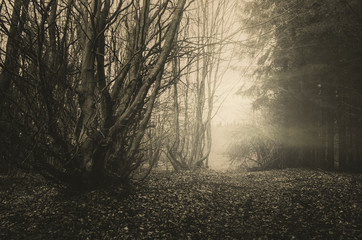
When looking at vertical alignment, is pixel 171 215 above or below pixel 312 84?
below

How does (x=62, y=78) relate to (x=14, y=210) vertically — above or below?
above

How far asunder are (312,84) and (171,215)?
892cm

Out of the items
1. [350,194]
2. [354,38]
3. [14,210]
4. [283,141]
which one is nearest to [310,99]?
[283,141]

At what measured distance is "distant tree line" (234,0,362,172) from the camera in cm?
827

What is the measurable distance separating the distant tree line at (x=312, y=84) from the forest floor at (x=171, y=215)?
18.2 feet

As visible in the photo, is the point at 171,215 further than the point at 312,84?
No

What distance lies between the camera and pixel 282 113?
31.6 ft

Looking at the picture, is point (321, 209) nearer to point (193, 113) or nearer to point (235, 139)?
point (193, 113)

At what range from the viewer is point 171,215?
3.01 metres

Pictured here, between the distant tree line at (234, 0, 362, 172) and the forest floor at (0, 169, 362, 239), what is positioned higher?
the distant tree line at (234, 0, 362, 172)

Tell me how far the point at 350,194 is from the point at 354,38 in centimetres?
730

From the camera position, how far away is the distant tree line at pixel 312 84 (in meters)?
8.27

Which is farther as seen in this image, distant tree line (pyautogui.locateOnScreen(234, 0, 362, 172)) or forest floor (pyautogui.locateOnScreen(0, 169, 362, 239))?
distant tree line (pyautogui.locateOnScreen(234, 0, 362, 172))

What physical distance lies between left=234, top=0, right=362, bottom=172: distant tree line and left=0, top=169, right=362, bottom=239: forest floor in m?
5.54
